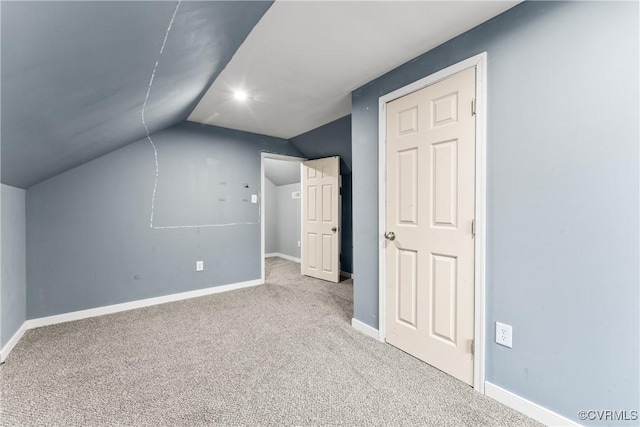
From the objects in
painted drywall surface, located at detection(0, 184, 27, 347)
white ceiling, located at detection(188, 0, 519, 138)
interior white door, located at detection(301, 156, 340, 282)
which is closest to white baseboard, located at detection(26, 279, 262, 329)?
painted drywall surface, located at detection(0, 184, 27, 347)

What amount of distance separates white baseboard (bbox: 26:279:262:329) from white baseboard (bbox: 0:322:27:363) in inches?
4.2

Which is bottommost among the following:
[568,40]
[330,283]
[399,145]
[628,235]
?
[330,283]

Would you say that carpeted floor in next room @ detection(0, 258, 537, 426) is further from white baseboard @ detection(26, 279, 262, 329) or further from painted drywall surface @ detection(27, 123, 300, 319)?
painted drywall surface @ detection(27, 123, 300, 319)

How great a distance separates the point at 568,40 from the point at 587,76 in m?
0.21

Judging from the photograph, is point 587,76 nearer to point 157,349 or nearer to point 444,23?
point 444,23

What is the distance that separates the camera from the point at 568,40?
122 centimetres

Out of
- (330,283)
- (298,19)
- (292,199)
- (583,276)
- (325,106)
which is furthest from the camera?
(292,199)

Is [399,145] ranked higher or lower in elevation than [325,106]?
lower

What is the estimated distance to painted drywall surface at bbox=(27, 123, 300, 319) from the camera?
2414 mm

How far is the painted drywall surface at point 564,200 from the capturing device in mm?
1101

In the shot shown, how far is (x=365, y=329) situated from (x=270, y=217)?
411 centimetres

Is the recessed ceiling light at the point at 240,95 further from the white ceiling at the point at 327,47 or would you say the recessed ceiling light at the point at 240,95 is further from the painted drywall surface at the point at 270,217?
the painted drywall surface at the point at 270,217

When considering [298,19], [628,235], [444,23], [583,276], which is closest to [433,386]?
[583,276]

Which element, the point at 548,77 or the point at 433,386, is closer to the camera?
the point at 548,77
